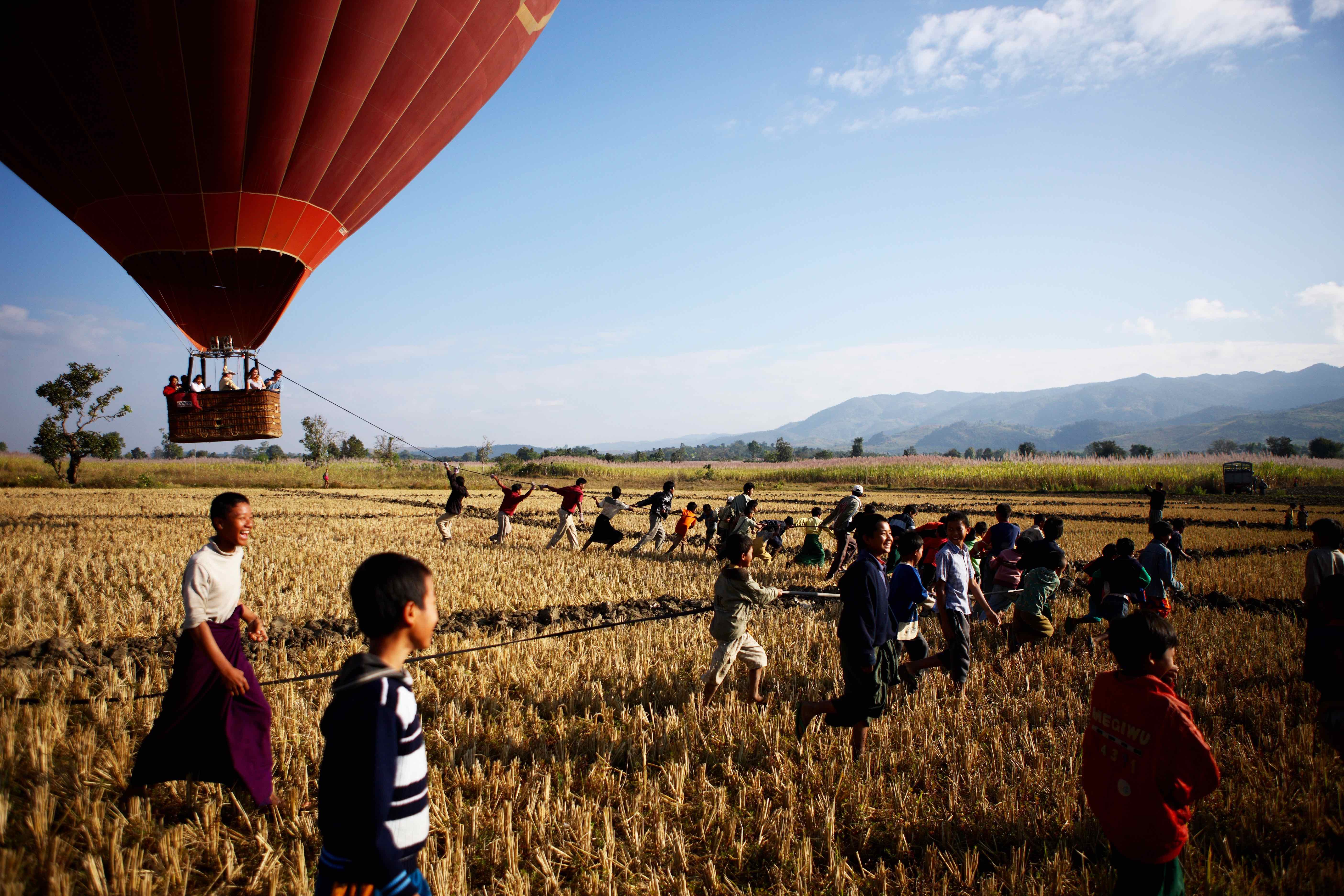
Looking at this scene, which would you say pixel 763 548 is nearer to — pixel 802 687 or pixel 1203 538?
pixel 802 687

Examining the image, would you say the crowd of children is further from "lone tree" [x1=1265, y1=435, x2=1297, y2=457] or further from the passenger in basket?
"lone tree" [x1=1265, y1=435, x2=1297, y2=457]

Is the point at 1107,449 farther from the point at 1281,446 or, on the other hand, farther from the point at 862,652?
the point at 862,652

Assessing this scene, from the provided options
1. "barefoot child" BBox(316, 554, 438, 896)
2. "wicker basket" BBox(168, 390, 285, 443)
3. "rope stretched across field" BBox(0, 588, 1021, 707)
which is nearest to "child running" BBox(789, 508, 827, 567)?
"rope stretched across field" BBox(0, 588, 1021, 707)

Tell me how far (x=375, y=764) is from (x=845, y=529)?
28.3 feet

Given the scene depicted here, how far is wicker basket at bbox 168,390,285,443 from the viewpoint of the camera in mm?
8922

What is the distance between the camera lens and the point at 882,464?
4397 centimetres

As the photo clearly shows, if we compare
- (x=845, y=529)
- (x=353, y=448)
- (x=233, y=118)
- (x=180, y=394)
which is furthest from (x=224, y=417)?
(x=353, y=448)

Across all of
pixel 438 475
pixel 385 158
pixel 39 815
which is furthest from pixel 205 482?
pixel 39 815

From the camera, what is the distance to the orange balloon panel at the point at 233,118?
7.57 m

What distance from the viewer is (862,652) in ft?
13.7

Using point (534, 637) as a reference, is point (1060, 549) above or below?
above

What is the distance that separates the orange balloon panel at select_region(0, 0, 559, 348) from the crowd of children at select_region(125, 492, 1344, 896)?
19.0 ft

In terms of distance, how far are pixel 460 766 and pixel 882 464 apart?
43.1 meters

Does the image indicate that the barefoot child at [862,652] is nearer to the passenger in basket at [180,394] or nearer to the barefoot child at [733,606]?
the barefoot child at [733,606]
